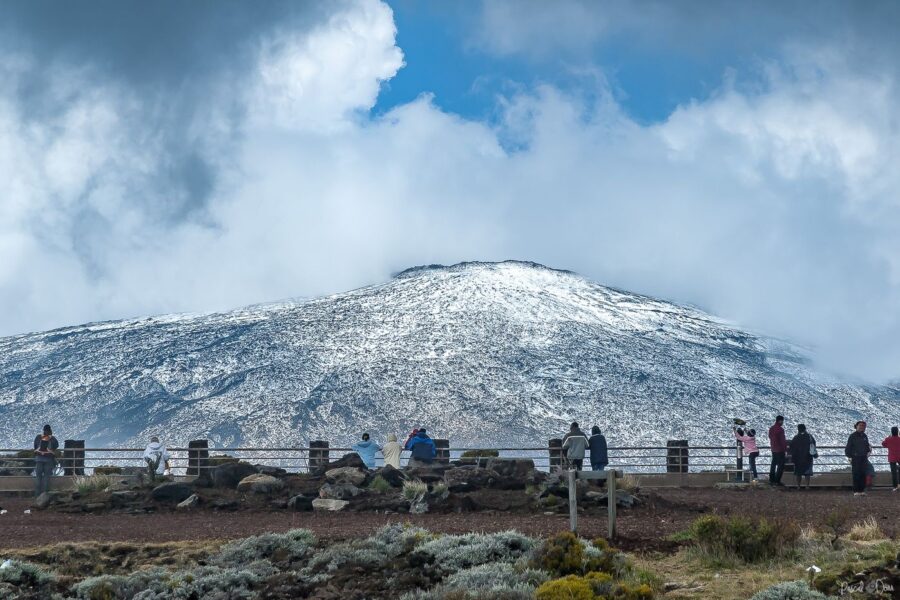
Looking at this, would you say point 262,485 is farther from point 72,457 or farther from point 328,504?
point 72,457

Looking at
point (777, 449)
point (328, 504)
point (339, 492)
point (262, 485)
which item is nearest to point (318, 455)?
point (262, 485)

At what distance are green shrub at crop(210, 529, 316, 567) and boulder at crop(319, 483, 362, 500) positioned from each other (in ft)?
23.4

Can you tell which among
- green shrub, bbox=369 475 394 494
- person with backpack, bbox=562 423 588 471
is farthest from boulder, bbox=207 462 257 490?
person with backpack, bbox=562 423 588 471

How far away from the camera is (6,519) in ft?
71.4

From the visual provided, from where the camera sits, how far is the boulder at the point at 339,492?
2239 cm

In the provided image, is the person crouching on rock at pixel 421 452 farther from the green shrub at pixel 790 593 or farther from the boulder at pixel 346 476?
the green shrub at pixel 790 593

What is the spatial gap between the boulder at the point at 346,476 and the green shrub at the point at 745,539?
11.3m

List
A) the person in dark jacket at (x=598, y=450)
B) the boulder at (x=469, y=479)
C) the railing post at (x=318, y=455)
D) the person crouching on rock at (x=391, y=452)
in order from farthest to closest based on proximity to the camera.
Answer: the railing post at (x=318, y=455) → the person crouching on rock at (x=391, y=452) → the person in dark jacket at (x=598, y=450) → the boulder at (x=469, y=479)

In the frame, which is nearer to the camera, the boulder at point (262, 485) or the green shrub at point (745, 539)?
the green shrub at point (745, 539)

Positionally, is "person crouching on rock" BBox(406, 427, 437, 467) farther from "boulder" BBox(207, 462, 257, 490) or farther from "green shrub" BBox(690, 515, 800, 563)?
A: "green shrub" BBox(690, 515, 800, 563)

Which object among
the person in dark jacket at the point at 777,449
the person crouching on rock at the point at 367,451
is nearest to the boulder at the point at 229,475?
the person crouching on rock at the point at 367,451

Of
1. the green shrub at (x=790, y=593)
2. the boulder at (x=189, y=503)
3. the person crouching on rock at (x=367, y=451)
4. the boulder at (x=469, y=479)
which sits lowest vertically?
the green shrub at (x=790, y=593)

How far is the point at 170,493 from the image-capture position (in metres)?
23.5

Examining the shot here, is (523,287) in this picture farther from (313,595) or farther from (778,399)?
(313,595)
